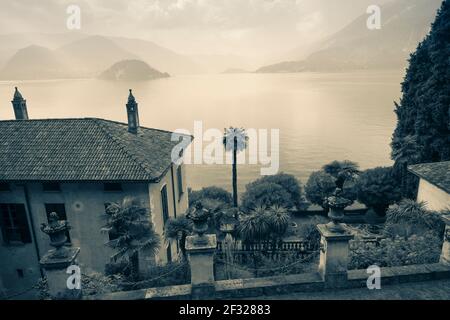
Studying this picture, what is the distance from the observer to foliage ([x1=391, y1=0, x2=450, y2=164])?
85.9 feet

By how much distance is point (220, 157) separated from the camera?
67625 mm

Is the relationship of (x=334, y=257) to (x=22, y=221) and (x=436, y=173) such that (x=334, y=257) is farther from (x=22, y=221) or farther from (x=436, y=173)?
(x=22, y=221)

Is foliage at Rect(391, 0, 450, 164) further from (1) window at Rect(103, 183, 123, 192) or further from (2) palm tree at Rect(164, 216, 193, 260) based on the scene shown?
(1) window at Rect(103, 183, 123, 192)

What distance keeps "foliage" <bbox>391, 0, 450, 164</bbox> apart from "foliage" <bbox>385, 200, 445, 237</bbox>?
11.2 m

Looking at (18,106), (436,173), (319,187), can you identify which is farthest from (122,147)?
(319,187)

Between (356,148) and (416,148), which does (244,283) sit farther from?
(356,148)

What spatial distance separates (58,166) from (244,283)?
1387 cm

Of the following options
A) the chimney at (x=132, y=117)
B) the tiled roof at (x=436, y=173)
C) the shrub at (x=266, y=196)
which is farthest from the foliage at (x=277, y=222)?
the chimney at (x=132, y=117)

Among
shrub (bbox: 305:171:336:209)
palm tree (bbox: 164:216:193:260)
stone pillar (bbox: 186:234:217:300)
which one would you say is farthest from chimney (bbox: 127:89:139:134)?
shrub (bbox: 305:171:336:209)

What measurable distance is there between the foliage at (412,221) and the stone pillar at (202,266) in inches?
401

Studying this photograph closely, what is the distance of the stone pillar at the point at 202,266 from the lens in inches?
324

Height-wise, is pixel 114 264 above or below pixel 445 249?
below

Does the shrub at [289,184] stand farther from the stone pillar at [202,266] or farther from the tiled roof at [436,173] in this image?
the stone pillar at [202,266]
